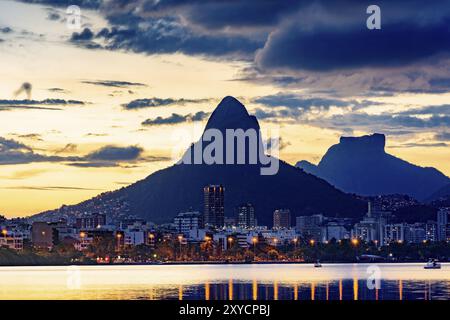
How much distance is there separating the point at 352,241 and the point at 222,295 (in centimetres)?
10980

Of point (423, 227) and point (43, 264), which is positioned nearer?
point (43, 264)

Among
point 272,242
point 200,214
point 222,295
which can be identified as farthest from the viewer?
point 200,214

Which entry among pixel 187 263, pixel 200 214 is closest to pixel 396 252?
pixel 187 263

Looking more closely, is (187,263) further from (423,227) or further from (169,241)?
(423,227)

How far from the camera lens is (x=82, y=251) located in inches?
5719

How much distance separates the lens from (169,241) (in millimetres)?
152000

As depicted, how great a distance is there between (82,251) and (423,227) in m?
74.7
